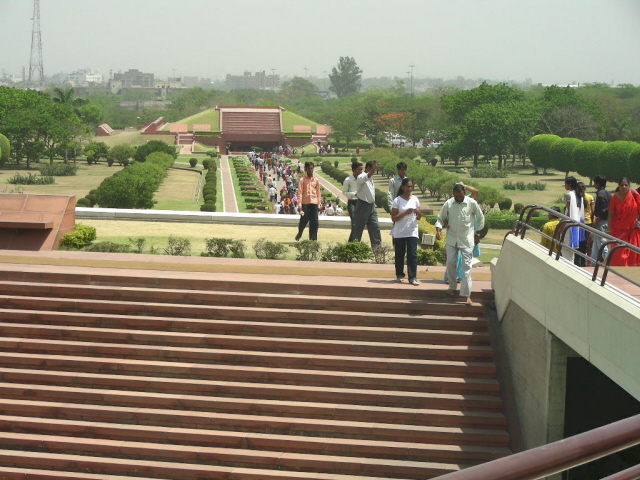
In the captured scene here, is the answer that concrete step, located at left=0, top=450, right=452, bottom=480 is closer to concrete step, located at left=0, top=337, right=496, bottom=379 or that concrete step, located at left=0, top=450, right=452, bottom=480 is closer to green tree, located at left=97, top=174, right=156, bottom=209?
concrete step, located at left=0, top=337, right=496, bottom=379

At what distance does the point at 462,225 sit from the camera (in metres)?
8.55

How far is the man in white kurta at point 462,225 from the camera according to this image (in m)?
8.56

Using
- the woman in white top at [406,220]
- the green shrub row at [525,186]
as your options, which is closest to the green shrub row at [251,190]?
the green shrub row at [525,186]

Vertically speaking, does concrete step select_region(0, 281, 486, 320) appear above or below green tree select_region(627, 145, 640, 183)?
below

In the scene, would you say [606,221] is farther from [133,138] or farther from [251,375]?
[133,138]

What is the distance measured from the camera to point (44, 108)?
50.2 m

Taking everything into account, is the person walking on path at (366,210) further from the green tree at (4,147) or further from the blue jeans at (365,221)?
the green tree at (4,147)

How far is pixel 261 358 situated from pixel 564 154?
42.7m

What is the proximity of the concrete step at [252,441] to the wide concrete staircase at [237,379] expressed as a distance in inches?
0.5

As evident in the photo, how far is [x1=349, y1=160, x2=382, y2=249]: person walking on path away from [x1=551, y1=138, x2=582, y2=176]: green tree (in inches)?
1486

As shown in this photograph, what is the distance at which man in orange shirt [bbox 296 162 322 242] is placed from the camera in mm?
12359

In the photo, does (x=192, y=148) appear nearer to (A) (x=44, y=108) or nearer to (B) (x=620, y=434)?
(A) (x=44, y=108)

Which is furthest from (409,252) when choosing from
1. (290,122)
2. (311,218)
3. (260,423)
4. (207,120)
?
(290,122)

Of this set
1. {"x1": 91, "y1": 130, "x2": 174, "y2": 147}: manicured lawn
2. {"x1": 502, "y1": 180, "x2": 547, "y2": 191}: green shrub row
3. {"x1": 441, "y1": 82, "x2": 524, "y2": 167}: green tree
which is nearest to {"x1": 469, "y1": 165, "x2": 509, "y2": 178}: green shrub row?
{"x1": 441, "y1": 82, "x2": 524, "y2": 167}: green tree
